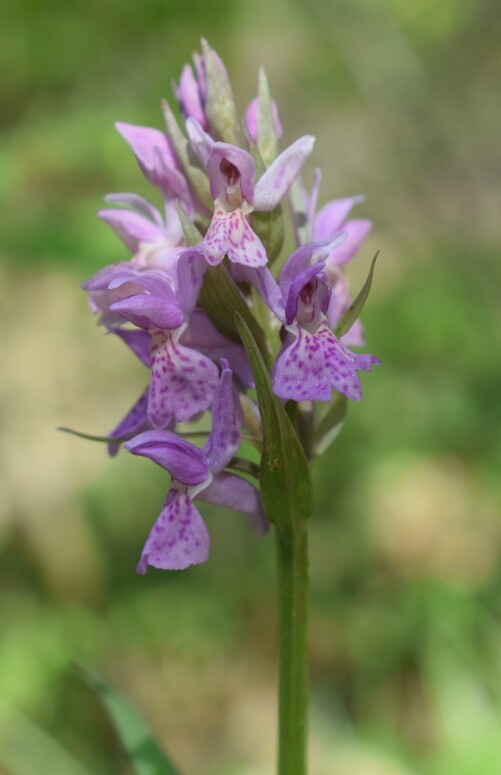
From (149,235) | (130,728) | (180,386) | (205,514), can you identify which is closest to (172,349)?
(180,386)

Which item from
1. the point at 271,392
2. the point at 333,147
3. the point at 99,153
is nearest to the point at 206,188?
the point at 271,392

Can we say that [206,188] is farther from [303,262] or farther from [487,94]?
[487,94]

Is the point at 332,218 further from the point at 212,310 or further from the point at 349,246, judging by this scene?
the point at 212,310

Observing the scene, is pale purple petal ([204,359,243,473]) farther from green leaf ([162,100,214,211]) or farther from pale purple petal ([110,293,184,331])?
green leaf ([162,100,214,211])

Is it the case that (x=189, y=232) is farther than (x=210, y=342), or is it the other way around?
(x=210, y=342)

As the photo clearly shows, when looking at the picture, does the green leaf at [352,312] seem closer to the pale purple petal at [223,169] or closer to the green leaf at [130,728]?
the pale purple petal at [223,169]
